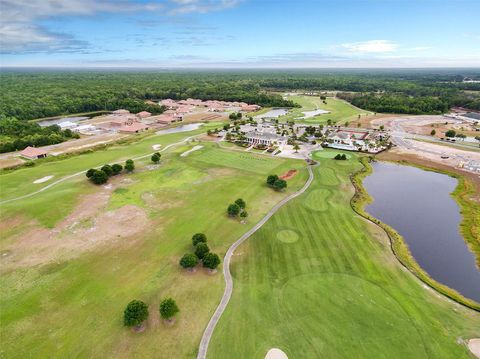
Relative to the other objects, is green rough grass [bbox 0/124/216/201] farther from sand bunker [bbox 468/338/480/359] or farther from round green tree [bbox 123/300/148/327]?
sand bunker [bbox 468/338/480/359]

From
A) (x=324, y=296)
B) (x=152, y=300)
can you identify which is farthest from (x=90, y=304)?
(x=324, y=296)

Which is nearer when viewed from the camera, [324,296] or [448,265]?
[324,296]

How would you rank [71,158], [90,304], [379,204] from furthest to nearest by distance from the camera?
[71,158] → [379,204] → [90,304]

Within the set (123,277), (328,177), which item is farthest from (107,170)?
(328,177)

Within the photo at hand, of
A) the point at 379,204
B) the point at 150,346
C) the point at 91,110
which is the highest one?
the point at 150,346

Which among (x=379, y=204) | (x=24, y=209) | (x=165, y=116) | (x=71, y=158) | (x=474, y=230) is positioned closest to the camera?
(x=474, y=230)

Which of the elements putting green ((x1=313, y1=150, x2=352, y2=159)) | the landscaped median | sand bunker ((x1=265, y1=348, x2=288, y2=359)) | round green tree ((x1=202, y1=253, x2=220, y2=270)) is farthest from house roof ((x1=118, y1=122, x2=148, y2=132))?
sand bunker ((x1=265, y1=348, x2=288, y2=359))

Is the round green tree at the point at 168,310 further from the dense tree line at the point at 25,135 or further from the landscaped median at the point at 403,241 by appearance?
the dense tree line at the point at 25,135

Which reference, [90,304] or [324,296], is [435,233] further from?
[90,304]
